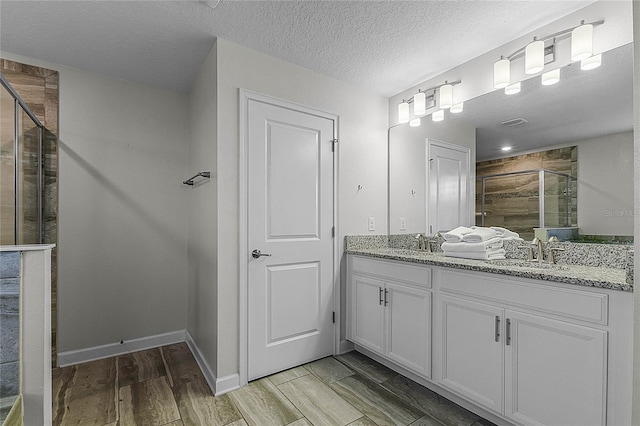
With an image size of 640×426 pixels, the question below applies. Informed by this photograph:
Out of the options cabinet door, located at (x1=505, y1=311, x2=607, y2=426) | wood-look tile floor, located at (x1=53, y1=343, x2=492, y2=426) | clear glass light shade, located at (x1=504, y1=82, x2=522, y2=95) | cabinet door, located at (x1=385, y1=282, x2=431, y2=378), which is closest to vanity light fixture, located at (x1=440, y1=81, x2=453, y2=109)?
clear glass light shade, located at (x1=504, y1=82, x2=522, y2=95)

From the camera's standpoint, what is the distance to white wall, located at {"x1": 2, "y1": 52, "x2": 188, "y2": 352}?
2.45m

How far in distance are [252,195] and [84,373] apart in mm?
1851

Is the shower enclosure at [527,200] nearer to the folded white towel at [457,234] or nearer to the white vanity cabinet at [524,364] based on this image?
the folded white towel at [457,234]

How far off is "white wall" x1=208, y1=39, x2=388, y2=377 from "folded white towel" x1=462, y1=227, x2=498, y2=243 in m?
0.87

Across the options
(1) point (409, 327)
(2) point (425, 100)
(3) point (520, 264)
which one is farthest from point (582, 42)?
(1) point (409, 327)

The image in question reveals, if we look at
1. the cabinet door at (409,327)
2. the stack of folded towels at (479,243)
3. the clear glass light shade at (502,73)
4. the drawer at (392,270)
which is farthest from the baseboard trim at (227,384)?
the clear glass light shade at (502,73)

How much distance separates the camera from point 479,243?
80.4 inches

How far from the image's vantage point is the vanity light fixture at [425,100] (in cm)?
239

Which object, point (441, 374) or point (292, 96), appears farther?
point (292, 96)

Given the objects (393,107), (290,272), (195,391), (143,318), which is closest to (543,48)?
(393,107)

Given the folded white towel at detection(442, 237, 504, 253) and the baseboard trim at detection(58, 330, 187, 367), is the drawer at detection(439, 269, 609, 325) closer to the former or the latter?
the folded white towel at detection(442, 237, 504, 253)

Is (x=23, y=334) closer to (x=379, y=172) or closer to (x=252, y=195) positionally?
(x=252, y=195)

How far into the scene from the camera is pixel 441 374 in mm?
1907

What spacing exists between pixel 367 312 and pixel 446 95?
5.95ft
